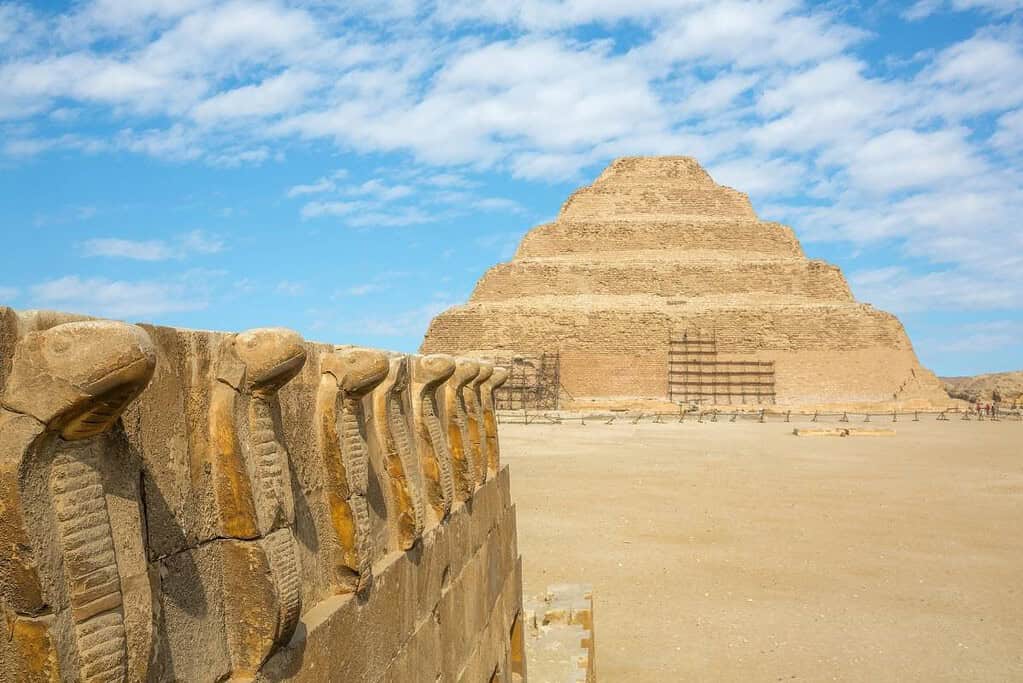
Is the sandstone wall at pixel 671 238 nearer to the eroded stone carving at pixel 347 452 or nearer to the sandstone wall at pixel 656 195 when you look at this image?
the sandstone wall at pixel 656 195

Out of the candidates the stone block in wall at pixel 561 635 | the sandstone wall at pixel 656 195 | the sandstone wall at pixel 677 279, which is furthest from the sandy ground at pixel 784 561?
the sandstone wall at pixel 656 195

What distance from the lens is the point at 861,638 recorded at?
9531mm

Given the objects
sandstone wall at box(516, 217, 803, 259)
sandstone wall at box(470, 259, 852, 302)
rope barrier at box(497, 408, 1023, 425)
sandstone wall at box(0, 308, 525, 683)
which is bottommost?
rope barrier at box(497, 408, 1023, 425)

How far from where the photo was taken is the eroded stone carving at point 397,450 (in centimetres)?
408

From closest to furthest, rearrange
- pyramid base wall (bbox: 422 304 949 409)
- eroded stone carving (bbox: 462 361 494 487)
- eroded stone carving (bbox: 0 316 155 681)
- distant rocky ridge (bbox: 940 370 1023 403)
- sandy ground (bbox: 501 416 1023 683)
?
1. eroded stone carving (bbox: 0 316 155 681)
2. eroded stone carving (bbox: 462 361 494 487)
3. sandy ground (bbox: 501 416 1023 683)
4. pyramid base wall (bbox: 422 304 949 409)
5. distant rocky ridge (bbox: 940 370 1023 403)

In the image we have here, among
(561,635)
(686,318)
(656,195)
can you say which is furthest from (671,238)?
(561,635)

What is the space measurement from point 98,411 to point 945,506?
18.1 meters

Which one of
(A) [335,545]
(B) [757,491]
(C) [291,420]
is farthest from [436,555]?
(B) [757,491]

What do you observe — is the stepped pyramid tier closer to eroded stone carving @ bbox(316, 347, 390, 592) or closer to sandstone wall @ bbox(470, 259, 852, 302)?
sandstone wall @ bbox(470, 259, 852, 302)

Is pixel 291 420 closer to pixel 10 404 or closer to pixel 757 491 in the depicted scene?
pixel 10 404

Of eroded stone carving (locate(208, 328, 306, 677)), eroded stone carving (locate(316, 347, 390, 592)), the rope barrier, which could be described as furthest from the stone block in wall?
the rope barrier

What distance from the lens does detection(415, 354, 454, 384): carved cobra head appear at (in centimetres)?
479

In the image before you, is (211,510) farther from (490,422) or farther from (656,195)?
(656,195)

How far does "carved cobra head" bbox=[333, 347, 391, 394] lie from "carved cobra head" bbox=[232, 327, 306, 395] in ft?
2.53
